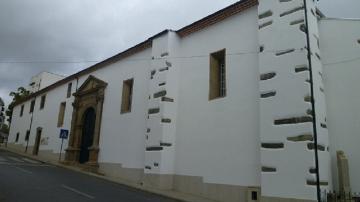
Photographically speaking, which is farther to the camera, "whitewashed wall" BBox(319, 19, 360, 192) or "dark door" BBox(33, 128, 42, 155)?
"dark door" BBox(33, 128, 42, 155)

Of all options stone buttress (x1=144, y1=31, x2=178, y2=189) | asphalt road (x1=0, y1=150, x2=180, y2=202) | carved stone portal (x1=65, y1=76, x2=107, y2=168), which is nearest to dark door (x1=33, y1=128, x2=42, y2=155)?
carved stone portal (x1=65, y1=76, x2=107, y2=168)

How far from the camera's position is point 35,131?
2719cm

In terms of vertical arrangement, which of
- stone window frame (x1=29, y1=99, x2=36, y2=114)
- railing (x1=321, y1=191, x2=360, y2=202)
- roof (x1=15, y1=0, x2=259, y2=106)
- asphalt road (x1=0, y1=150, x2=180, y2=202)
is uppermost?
roof (x1=15, y1=0, x2=259, y2=106)

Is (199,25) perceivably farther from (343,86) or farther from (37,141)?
(37,141)

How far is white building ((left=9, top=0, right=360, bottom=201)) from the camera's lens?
9336 mm

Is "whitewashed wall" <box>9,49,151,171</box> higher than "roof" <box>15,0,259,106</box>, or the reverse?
"roof" <box>15,0,259,106</box>

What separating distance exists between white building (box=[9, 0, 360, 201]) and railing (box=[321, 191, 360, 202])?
0.21 m

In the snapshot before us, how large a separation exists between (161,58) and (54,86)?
14132 mm

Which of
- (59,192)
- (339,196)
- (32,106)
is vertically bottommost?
(59,192)

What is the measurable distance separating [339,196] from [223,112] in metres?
4.40

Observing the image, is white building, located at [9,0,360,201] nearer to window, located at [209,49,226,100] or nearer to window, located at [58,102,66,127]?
window, located at [209,49,226,100]

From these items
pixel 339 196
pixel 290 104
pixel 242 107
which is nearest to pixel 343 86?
pixel 290 104

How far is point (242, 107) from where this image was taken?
36.7 feet

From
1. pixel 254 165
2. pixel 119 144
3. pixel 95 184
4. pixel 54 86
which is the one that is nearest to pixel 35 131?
pixel 54 86
